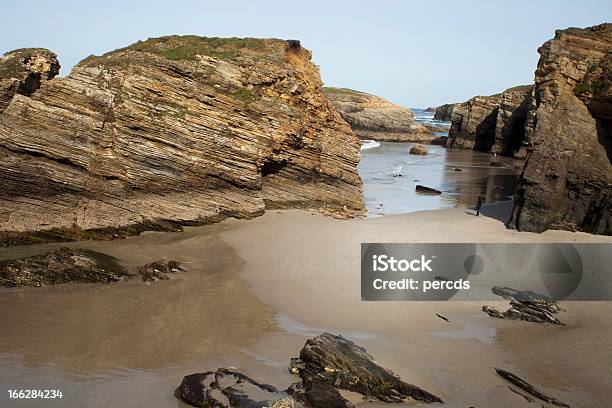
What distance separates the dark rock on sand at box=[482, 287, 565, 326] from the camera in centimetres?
1385

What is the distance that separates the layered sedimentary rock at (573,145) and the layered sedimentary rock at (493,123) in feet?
125

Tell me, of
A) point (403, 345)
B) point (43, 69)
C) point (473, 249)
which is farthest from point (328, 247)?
point (43, 69)

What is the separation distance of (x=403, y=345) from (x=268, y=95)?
15.8 m

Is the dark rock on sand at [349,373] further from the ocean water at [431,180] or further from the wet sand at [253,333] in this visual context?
the ocean water at [431,180]

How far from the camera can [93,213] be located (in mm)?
20172

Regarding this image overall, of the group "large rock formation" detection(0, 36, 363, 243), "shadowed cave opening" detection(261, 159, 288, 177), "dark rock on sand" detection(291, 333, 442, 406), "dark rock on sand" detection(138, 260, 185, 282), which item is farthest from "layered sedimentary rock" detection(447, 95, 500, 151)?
"dark rock on sand" detection(291, 333, 442, 406)

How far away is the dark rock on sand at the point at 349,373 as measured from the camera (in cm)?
972

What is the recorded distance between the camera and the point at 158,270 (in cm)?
1675

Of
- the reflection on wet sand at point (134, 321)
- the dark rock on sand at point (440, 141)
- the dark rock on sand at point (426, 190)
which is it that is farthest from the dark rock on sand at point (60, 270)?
the dark rock on sand at point (440, 141)

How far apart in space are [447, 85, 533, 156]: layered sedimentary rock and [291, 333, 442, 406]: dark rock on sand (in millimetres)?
54061

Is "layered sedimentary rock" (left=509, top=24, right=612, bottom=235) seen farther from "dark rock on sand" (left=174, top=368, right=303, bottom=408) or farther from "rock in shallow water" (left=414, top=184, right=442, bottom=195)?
"dark rock on sand" (left=174, top=368, right=303, bottom=408)

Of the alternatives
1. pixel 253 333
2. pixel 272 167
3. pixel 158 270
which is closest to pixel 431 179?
pixel 272 167

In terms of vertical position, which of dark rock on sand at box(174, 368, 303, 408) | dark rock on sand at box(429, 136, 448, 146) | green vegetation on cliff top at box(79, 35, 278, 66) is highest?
green vegetation on cliff top at box(79, 35, 278, 66)

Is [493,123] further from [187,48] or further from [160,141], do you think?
[160,141]
